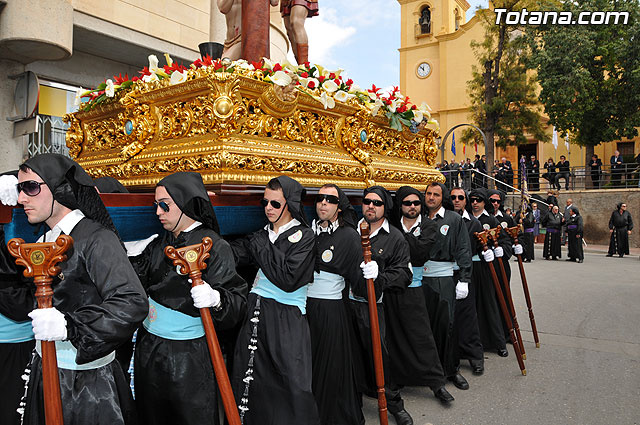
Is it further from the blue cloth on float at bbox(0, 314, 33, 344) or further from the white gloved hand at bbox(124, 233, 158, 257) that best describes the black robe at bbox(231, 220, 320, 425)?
the blue cloth on float at bbox(0, 314, 33, 344)

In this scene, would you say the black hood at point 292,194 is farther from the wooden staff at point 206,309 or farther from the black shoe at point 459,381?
the black shoe at point 459,381

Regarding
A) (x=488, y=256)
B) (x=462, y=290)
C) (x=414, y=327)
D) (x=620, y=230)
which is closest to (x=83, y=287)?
(x=414, y=327)

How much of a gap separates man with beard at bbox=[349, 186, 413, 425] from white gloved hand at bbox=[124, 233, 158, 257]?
1774mm

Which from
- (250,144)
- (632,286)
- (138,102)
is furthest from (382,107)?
(632,286)

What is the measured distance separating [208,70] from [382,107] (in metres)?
2.09

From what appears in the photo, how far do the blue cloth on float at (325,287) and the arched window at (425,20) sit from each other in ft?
114

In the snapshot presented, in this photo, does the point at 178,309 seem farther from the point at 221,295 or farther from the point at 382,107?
the point at 382,107

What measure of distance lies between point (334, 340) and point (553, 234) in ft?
47.6

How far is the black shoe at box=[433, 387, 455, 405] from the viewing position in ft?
14.1

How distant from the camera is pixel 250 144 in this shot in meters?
3.68

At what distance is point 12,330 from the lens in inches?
105

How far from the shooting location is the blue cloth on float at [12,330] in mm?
2660

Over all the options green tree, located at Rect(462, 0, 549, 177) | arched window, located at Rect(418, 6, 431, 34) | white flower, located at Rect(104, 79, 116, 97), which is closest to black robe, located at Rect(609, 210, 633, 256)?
green tree, located at Rect(462, 0, 549, 177)

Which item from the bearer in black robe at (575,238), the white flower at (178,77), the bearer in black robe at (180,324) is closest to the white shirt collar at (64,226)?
the bearer in black robe at (180,324)
